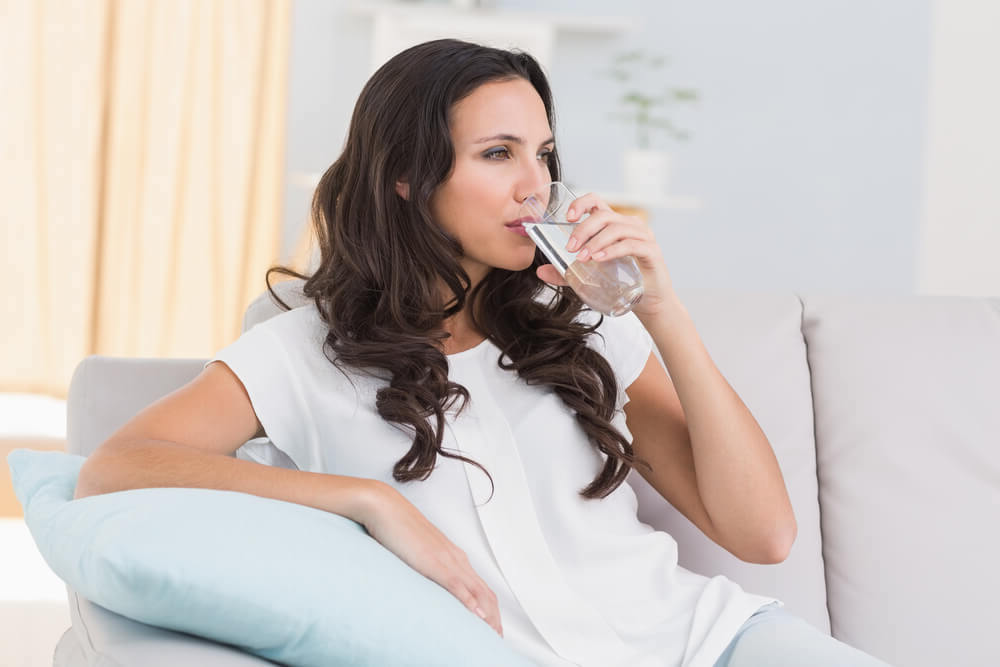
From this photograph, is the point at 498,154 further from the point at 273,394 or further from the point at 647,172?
the point at 647,172

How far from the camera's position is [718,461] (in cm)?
142

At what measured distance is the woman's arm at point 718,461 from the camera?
1.41 metres

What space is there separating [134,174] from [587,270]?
3304 mm

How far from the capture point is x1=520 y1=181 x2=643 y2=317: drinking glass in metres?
1.26

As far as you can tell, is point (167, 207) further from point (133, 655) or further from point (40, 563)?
point (133, 655)

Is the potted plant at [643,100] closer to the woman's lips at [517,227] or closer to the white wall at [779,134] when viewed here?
the white wall at [779,134]

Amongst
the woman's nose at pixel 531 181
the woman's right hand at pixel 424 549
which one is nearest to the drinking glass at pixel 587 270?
the woman's nose at pixel 531 181

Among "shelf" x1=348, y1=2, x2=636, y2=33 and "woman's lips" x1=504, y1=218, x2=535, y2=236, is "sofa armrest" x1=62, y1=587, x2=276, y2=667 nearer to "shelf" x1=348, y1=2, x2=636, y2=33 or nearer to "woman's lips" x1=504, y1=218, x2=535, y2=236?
"woman's lips" x1=504, y1=218, x2=535, y2=236

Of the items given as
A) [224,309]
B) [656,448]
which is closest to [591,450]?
[656,448]

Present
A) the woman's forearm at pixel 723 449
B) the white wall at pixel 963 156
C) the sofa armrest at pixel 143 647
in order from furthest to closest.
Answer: the white wall at pixel 963 156 → the woman's forearm at pixel 723 449 → the sofa armrest at pixel 143 647

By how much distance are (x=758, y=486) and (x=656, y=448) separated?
0.59ft

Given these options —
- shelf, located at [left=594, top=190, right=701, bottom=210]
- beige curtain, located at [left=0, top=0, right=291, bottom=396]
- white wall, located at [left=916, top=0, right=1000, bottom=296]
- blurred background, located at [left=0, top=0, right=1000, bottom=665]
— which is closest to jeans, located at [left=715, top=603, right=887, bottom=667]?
blurred background, located at [left=0, top=0, right=1000, bottom=665]

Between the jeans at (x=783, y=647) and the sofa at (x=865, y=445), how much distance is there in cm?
24

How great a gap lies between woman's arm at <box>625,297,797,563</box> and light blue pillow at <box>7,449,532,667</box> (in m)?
0.50
